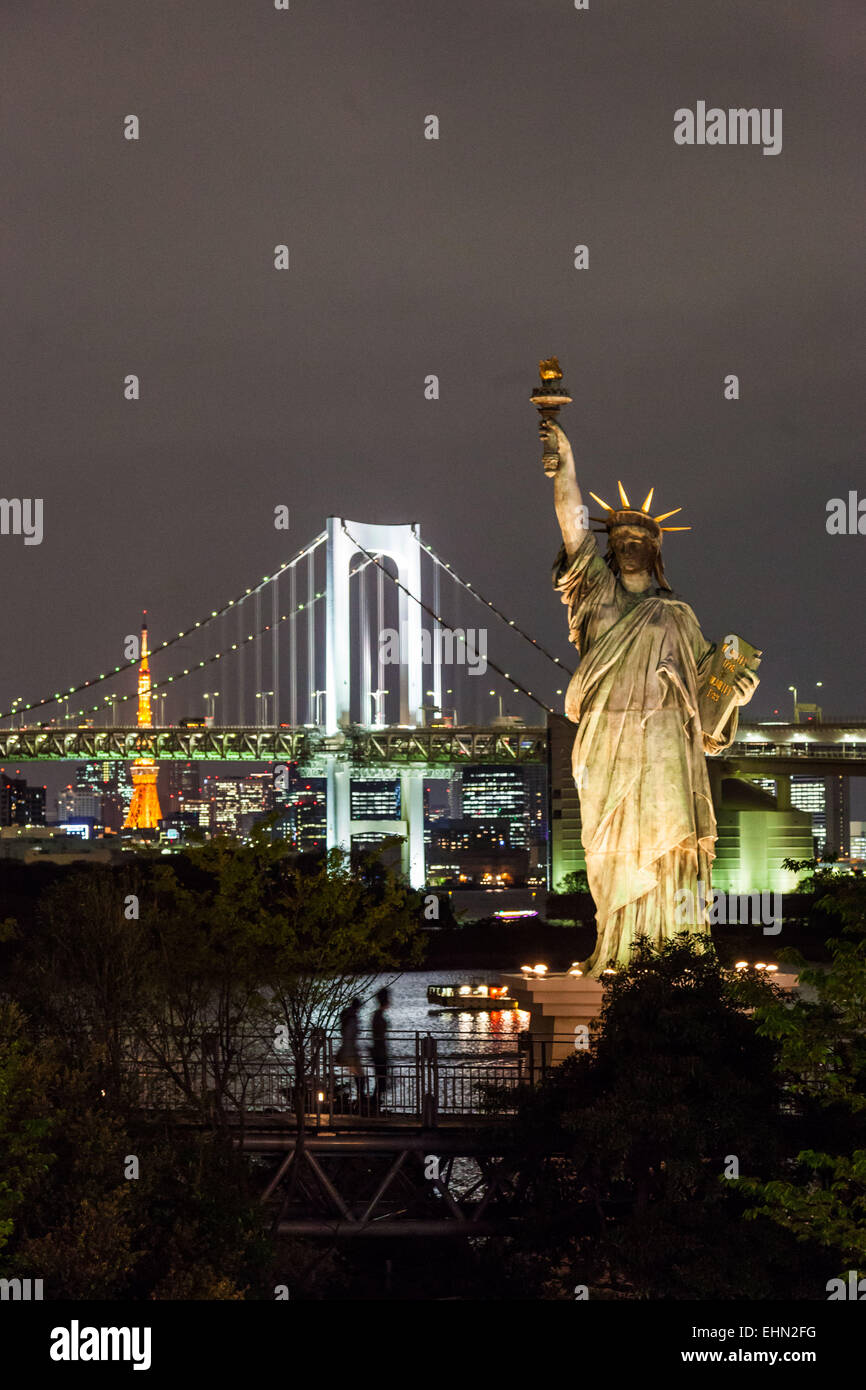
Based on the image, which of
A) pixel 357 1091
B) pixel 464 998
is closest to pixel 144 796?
pixel 464 998

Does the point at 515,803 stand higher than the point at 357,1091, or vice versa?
the point at 515,803

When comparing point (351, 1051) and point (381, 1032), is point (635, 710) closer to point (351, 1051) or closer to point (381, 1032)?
point (351, 1051)

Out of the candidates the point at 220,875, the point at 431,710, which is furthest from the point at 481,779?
the point at 220,875

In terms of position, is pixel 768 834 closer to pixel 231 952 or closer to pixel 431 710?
pixel 431 710

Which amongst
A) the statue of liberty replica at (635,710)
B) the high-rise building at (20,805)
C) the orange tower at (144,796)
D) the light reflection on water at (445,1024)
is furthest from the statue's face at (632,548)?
the high-rise building at (20,805)
